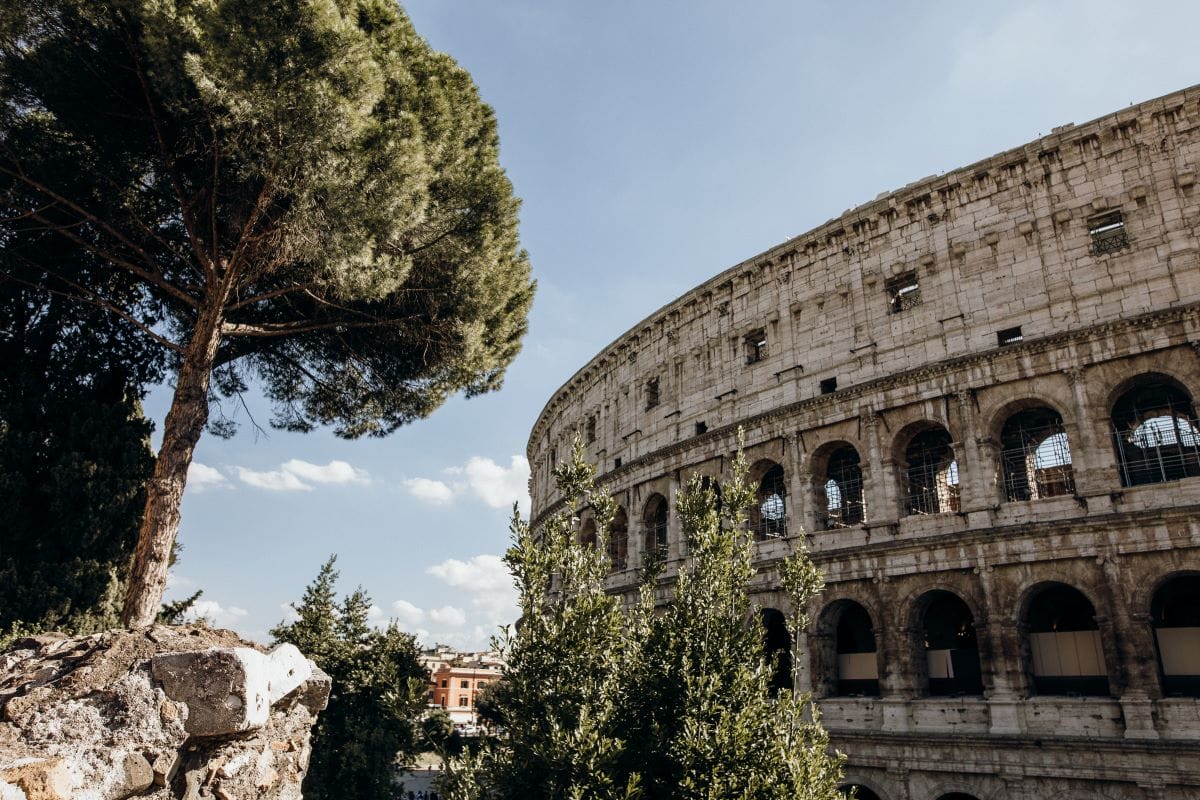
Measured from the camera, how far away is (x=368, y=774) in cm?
1964

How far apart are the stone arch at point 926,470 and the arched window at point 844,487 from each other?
1.15 meters

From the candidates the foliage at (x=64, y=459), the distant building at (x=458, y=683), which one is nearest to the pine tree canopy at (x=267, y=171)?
the foliage at (x=64, y=459)

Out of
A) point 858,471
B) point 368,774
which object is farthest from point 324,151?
point 368,774

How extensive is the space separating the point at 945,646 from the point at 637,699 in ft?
37.0

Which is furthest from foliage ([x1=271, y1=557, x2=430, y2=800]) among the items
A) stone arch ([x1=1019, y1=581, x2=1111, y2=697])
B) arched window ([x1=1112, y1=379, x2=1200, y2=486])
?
arched window ([x1=1112, y1=379, x2=1200, y2=486])

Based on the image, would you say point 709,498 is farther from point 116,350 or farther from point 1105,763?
point 116,350

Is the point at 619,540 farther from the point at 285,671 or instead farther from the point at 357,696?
the point at 285,671

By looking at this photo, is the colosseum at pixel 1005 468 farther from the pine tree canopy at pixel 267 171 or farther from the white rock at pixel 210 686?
the white rock at pixel 210 686

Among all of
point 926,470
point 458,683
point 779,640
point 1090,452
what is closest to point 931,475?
point 926,470

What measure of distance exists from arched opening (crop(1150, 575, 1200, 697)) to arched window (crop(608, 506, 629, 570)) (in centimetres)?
1407

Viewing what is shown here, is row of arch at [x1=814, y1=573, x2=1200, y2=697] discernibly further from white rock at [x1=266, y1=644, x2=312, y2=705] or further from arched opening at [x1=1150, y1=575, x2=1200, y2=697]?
white rock at [x1=266, y1=644, x2=312, y2=705]

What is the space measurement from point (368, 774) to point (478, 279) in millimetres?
12973

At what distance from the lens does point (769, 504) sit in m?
20.6

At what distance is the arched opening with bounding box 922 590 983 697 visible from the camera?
637 inches
